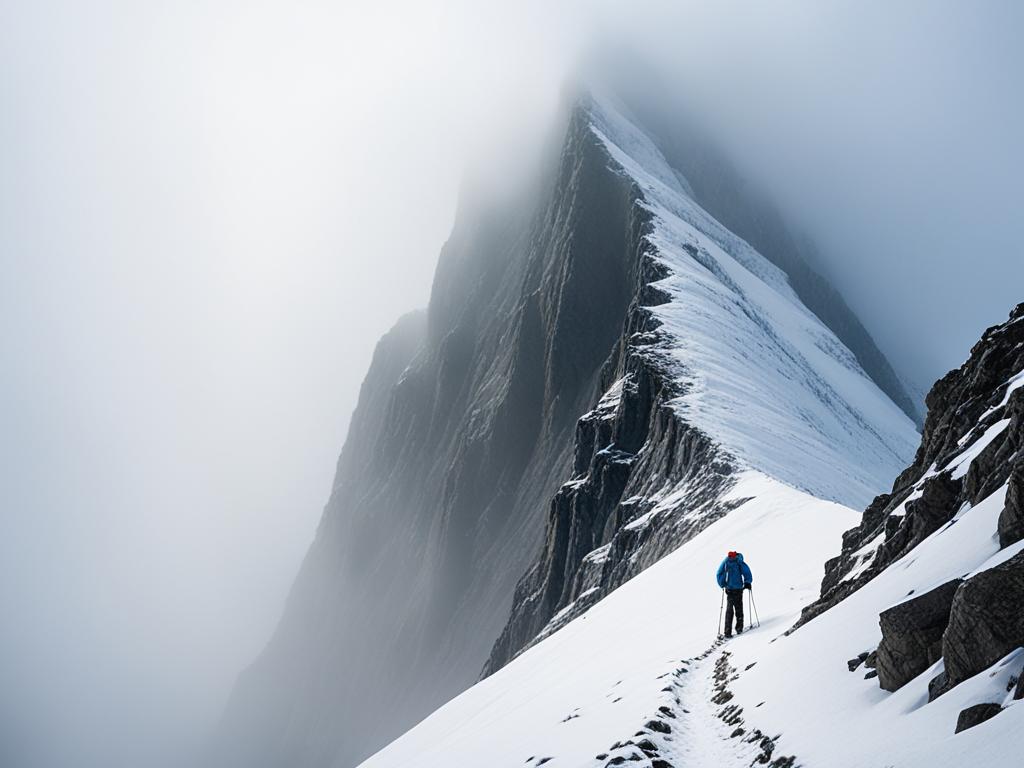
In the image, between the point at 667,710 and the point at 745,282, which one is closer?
the point at 667,710

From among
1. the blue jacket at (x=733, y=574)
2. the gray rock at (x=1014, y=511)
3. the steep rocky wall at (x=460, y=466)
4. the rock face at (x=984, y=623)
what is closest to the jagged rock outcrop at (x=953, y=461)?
the gray rock at (x=1014, y=511)

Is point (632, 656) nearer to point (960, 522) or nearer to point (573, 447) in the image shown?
point (960, 522)

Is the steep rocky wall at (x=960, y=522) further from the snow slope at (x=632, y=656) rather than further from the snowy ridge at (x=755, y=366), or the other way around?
the snowy ridge at (x=755, y=366)

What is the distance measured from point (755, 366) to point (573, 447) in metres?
17.1

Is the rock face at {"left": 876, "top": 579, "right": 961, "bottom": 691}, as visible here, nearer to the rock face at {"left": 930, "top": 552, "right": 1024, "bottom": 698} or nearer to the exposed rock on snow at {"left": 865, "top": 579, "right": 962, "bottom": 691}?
the exposed rock on snow at {"left": 865, "top": 579, "right": 962, "bottom": 691}

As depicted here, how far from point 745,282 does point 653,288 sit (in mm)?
26342

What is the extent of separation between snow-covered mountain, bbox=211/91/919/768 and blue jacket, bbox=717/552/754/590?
109 cm

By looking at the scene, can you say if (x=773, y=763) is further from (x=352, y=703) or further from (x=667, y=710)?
(x=352, y=703)

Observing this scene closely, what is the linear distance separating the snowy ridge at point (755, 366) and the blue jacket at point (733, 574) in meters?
19.0

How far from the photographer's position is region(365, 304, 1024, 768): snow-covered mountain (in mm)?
6945

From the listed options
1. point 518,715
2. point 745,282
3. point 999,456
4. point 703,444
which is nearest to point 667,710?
point 999,456

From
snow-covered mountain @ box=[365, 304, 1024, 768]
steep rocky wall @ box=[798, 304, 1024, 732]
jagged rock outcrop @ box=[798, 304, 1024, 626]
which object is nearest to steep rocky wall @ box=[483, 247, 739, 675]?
snow-covered mountain @ box=[365, 304, 1024, 768]

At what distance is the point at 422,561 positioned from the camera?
319ft

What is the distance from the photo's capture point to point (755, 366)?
5641 cm
